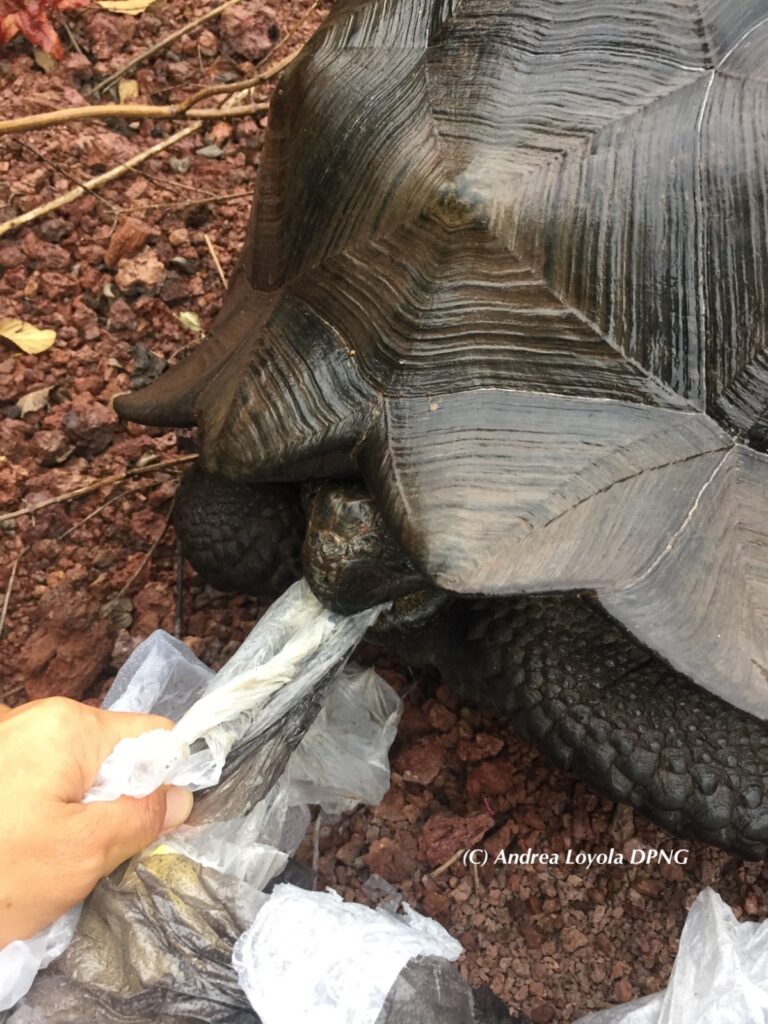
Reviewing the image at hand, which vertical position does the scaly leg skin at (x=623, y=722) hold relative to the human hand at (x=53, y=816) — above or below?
below

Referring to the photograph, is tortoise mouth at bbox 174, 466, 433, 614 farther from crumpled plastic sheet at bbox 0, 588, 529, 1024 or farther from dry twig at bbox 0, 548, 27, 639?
dry twig at bbox 0, 548, 27, 639

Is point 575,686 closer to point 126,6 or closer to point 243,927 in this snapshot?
point 243,927

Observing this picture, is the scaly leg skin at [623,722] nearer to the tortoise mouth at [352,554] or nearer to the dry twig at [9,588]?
the tortoise mouth at [352,554]

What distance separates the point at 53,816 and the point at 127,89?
2.14m

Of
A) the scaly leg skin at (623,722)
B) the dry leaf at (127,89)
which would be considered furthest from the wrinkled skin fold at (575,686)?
the dry leaf at (127,89)

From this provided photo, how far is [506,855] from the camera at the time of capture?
1852 millimetres

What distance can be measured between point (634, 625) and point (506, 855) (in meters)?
0.80

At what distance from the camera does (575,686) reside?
5.35 feet

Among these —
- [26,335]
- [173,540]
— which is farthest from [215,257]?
[173,540]

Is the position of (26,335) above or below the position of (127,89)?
below

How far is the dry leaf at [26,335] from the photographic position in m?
2.24

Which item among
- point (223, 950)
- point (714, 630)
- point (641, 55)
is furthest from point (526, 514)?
point (223, 950)

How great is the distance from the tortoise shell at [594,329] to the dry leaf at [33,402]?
115 cm

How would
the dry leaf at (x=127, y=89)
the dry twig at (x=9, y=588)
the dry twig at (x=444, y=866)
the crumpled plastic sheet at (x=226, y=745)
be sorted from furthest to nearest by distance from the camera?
1. the dry leaf at (x=127, y=89)
2. the dry twig at (x=9, y=588)
3. the dry twig at (x=444, y=866)
4. the crumpled plastic sheet at (x=226, y=745)
